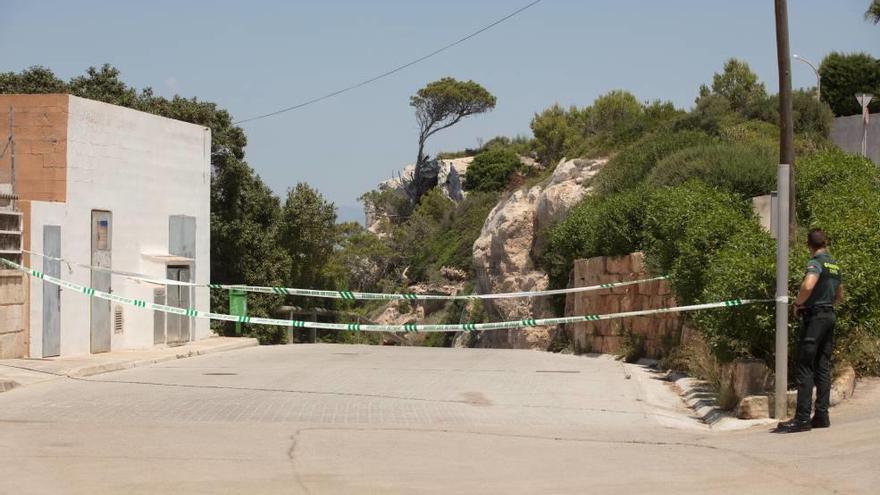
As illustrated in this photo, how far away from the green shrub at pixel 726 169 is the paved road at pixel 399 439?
9123mm

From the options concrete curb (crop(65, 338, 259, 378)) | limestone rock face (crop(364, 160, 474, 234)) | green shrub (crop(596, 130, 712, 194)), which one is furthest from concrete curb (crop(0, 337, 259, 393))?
limestone rock face (crop(364, 160, 474, 234))

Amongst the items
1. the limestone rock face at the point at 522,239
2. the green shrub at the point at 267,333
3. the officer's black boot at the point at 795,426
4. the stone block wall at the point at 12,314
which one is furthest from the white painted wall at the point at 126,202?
the officer's black boot at the point at 795,426

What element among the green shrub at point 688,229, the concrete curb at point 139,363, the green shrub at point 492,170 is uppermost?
the green shrub at point 492,170

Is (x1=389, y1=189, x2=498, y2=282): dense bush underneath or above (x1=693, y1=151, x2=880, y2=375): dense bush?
above

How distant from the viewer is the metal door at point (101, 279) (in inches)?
870

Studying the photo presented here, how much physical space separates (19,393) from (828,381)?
10.2 metres

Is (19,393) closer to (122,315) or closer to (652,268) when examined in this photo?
(122,315)

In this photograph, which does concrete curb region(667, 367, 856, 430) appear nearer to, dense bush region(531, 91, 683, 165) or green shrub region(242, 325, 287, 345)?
green shrub region(242, 325, 287, 345)

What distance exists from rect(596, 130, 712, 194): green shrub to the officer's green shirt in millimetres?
20544

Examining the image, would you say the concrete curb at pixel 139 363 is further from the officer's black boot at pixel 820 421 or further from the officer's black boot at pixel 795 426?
the officer's black boot at pixel 820 421

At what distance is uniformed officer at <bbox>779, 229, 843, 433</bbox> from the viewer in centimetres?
1096

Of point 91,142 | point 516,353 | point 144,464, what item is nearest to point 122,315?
point 91,142

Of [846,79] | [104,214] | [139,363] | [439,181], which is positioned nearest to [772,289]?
[139,363]

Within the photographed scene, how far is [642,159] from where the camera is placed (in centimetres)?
3309
